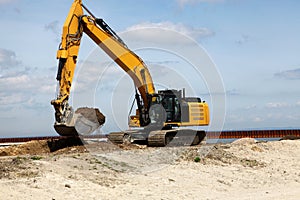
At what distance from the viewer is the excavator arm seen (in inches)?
867

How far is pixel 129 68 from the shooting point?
84.3 feet

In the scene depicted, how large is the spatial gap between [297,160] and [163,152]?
7.36 meters

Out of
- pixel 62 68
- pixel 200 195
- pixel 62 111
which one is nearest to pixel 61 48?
pixel 62 68

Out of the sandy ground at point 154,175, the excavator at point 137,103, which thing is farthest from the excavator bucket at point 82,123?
the sandy ground at point 154,175

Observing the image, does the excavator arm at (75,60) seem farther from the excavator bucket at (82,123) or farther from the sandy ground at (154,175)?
the sandy ground at (154,175)

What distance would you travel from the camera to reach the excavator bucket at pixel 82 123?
22.4 metres

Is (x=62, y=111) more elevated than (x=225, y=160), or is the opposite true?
(x=62, y=111)

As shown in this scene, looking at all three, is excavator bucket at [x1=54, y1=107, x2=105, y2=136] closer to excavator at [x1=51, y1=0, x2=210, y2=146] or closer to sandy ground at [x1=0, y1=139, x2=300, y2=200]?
excavator at [x1=51, y1=0, x2=210, y2=146]

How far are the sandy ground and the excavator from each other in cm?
141

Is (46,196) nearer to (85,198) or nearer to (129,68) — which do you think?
(85,198)

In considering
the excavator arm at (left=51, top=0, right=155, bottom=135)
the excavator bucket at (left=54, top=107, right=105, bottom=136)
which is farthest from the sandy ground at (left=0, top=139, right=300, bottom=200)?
the excavator arm at (left=51, top=0, right=155, bottom=135)

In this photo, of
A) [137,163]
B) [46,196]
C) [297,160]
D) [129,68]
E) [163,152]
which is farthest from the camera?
[129,68]

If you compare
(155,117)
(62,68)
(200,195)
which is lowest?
(200,195)

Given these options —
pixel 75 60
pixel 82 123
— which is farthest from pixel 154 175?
pixel 75 60
